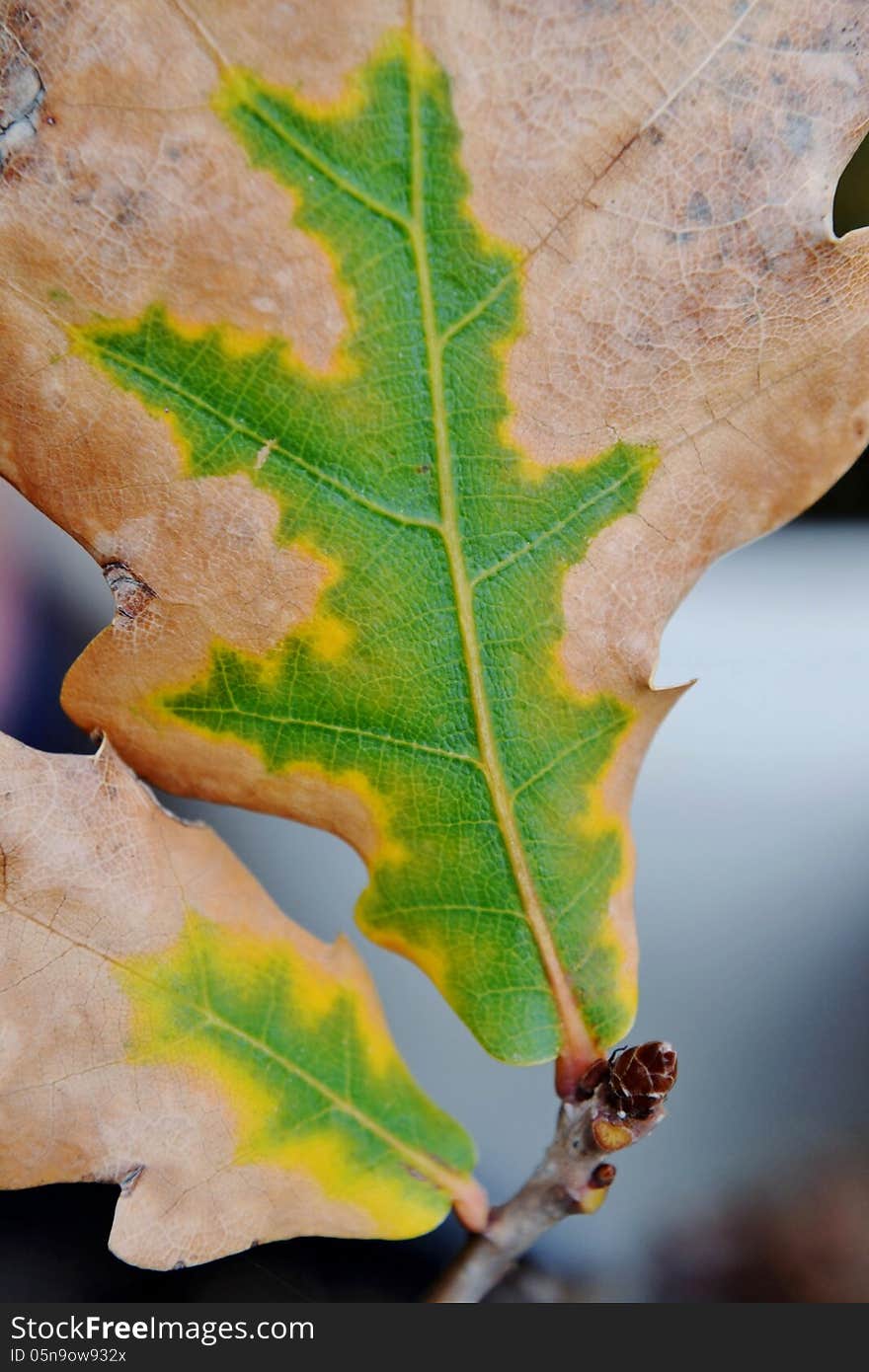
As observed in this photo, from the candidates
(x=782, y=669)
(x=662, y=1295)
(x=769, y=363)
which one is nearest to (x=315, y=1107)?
(x=662, y=1295)

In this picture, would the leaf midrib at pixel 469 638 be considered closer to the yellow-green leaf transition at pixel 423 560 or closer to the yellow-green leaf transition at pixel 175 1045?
the yellow-green leaf transition at pixel 423 560

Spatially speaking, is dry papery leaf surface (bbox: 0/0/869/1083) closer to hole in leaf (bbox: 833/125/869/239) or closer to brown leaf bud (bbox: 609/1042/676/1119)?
brown leaf bud (bbox: 609/1042/676/1119)

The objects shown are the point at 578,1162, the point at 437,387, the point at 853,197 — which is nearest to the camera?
the point at 437,387

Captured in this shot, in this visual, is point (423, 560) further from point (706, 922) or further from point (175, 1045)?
point (706, 922)

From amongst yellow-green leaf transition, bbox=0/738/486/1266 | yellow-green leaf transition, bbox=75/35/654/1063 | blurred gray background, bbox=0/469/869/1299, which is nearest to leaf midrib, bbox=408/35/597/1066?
yellow-green leaf transition, bbox=75/35/654/1063

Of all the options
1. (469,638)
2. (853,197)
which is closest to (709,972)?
(469,638)

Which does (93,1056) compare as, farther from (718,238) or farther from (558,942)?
(718,238)

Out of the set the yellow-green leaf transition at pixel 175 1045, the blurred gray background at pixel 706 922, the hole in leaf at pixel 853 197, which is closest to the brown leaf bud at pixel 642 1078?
the yellow-green leaf transition at pixel 175 1045

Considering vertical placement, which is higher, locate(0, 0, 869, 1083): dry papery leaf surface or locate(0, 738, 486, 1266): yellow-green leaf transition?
locate(0, 0, 869, 1083): dry papery leaf surface
